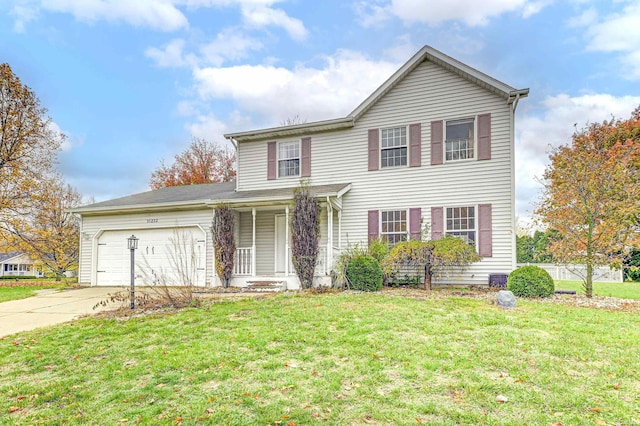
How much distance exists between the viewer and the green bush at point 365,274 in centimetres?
982

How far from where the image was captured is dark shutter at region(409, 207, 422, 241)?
11352mm

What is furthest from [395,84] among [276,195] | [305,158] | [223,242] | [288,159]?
[223,242]

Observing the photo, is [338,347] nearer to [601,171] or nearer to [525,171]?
[601,171]

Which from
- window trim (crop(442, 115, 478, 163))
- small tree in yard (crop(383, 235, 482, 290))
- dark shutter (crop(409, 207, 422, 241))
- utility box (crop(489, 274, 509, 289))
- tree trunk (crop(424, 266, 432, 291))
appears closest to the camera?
small tree in yard (crop(383, 235, 482, 290))

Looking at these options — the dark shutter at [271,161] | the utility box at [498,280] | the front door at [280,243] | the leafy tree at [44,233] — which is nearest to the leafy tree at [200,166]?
the leafy tree at [44,233]

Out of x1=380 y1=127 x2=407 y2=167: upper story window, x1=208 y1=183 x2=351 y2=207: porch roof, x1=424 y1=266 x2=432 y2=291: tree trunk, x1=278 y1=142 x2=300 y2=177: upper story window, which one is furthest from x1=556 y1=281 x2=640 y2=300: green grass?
x1=278 y1=142 x2=300 y2=177: upper story window

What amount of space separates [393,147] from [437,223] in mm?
2868

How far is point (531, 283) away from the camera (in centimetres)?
862

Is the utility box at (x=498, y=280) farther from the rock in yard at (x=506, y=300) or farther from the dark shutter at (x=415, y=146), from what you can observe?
the dark shutter at (x=415, y=146)

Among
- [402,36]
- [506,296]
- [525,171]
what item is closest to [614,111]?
[525,171]

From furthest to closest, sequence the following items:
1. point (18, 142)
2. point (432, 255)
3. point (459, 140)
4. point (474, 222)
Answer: point (18, 142), point (459, 140), point (474, 222), point (432, 255)

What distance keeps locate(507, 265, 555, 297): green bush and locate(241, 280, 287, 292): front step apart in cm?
620

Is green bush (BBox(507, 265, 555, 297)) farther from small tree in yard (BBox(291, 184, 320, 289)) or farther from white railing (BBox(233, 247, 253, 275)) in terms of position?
white railing (BBox(233, 247, 253, 275))

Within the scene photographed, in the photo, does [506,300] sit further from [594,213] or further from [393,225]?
[393,225]
